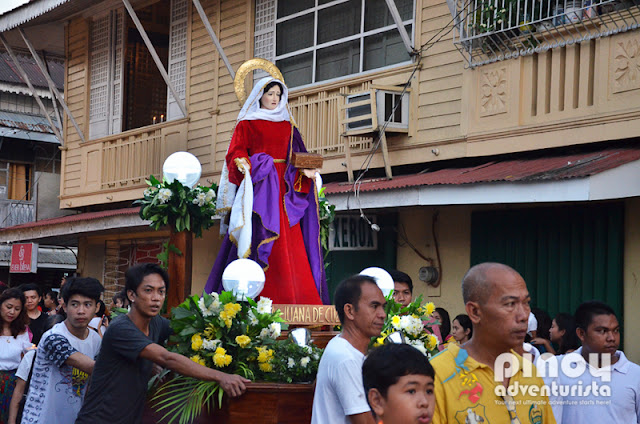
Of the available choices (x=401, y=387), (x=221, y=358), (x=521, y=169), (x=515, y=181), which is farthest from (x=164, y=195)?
(x=401, y=387)

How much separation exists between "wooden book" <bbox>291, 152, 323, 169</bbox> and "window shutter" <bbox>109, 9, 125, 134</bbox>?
35.3 feet

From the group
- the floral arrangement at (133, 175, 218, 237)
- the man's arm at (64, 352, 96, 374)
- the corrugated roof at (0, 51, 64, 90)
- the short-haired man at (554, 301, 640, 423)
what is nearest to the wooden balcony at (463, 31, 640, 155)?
the short-haired man at (554, 301, 640, 423)

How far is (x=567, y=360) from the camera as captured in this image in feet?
18.0

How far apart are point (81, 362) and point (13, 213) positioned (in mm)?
20940

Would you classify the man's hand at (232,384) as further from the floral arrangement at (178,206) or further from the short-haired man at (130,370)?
the floral arrangement at (178,206)

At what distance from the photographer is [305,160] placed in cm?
727

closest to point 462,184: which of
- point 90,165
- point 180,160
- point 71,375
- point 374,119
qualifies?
point 374,119

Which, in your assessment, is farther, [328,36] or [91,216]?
[91,216]

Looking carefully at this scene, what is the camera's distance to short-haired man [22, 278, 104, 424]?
5508mm

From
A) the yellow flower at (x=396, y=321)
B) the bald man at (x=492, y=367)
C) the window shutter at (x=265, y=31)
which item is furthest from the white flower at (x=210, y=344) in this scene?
the window shutter at (x=265, y=31)

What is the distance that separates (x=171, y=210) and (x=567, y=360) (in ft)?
10.8

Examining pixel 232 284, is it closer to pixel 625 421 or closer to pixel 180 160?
pixel 180 160

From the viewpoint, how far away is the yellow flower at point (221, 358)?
5305mm

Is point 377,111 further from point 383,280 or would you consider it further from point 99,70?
point 99,70
